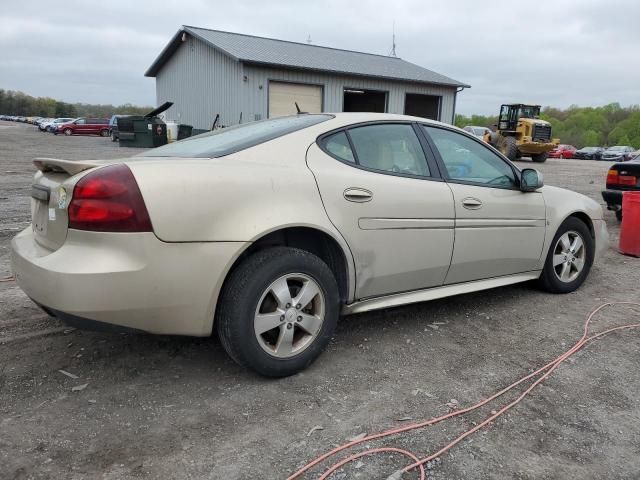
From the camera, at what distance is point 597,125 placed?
8769 cm

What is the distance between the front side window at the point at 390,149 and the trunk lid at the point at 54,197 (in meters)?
1.47

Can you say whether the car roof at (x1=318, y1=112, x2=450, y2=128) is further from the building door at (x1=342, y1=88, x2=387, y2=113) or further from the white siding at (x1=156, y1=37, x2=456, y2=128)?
the building door at (x1=342, y1=88, x2=387, y2=113)

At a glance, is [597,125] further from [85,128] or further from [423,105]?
[85,128]

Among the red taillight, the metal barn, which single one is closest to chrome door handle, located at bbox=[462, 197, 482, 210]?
the red taillight

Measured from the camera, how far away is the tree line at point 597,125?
3179 inches

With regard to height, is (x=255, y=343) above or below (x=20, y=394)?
above

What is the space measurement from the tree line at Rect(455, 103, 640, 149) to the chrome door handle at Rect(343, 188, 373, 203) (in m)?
77.1

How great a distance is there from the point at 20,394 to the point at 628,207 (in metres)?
6.40

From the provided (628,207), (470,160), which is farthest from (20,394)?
(628,207)

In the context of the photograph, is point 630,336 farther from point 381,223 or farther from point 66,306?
point 66,306

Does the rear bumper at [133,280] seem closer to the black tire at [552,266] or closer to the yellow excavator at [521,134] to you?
the black tire at [552,266]

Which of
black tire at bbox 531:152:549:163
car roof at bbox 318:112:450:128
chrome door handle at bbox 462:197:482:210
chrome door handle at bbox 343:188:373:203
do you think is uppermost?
black tire at bbox 531:152:549:163

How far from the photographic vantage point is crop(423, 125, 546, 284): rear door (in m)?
3.80

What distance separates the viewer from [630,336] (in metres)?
3.83
